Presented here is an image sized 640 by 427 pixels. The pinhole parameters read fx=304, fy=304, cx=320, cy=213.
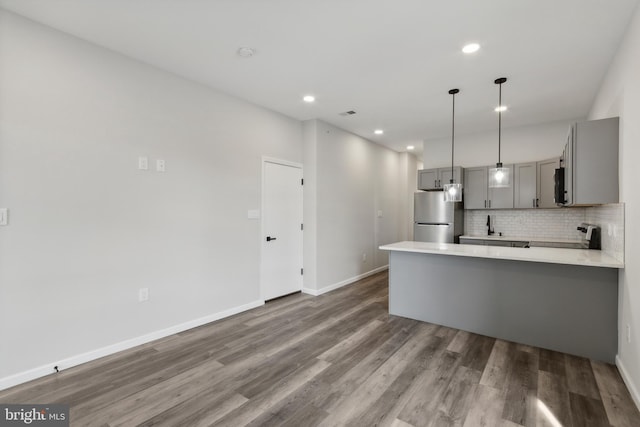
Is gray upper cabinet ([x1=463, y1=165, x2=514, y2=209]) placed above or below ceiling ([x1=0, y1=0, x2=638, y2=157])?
below

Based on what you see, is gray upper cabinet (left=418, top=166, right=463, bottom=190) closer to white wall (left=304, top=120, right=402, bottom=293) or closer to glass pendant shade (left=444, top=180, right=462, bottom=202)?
white wall (left=304, top=120, right=402, bottom=293)

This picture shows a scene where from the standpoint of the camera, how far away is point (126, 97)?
9.69ft

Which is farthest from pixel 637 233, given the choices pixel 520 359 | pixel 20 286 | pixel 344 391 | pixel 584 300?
pixel 20 286

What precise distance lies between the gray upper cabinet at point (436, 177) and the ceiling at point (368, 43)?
147 centimetres

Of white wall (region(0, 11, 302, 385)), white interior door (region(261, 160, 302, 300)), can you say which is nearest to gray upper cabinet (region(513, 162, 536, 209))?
white interior door (region(261, 160, 302, 300))

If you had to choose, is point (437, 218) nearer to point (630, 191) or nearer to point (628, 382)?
point (630, 191)

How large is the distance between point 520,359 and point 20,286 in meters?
4.23

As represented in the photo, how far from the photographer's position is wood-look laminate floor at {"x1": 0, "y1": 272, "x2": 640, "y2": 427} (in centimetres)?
198

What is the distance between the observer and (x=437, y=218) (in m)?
5.39

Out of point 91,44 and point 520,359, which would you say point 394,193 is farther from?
point 91,44

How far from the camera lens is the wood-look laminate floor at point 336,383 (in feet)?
6.48

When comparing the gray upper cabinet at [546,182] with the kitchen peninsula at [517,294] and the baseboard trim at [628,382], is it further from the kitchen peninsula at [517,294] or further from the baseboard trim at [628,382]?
the baseboard trim at [628,382]

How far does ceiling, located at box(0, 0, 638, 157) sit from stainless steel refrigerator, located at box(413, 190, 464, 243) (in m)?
1.76

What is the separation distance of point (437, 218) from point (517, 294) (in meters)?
2.37
